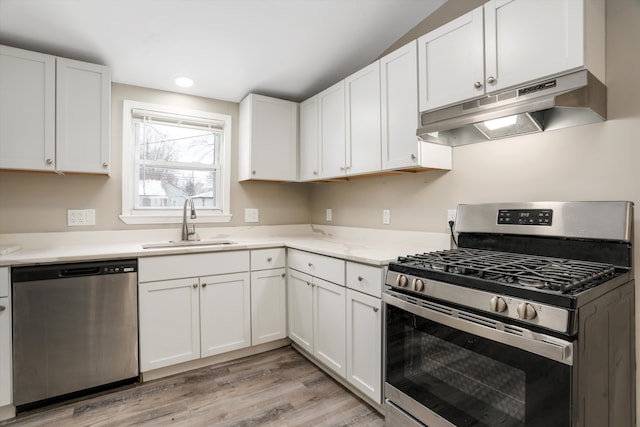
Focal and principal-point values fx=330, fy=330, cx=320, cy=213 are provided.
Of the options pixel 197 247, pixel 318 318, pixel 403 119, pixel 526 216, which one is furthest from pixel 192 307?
pixel 526 216

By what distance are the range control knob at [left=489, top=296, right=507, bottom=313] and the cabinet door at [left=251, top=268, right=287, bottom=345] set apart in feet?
5.87

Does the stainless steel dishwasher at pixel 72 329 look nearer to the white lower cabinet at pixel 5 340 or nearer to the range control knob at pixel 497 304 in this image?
the white lower cabinet at pixel 5 340

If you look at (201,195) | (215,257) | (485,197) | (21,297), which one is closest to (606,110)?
(485,197)

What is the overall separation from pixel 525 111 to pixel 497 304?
84 cm

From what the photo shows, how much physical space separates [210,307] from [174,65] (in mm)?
1827

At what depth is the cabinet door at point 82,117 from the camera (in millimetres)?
2199

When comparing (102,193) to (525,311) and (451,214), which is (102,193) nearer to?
(451,214)

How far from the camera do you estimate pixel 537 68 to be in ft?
4.73

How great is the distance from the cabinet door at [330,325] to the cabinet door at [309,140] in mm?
1079

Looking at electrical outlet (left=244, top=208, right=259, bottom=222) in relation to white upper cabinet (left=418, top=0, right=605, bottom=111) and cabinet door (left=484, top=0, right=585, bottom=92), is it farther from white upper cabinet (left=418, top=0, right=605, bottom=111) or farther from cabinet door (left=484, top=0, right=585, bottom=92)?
cabinet door (left=484, top=0, right=585, bottom=92)

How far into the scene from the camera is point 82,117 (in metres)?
2.27

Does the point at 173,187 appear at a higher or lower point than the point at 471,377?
higher

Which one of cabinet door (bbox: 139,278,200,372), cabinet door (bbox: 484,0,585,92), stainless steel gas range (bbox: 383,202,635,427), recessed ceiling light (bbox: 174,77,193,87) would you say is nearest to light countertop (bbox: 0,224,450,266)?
cabinet door (bbox: 139,278,200,372)

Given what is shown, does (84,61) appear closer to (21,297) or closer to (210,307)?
(21,297)
